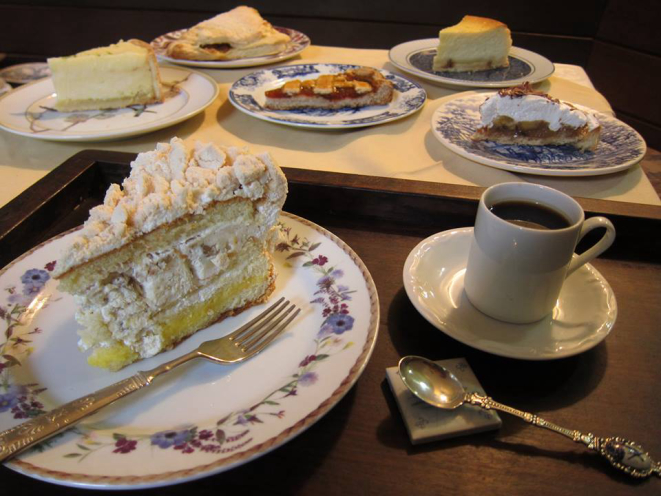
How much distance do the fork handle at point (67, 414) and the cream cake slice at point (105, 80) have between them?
139cm

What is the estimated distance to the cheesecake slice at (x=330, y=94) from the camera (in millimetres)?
1810

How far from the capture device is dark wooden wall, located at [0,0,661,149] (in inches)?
132

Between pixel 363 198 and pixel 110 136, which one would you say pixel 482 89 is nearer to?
pixel 363 198

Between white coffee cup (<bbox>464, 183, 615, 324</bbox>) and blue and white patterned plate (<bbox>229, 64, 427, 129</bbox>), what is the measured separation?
86 cm

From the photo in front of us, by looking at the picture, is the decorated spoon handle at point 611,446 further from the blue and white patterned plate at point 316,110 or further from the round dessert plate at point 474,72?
the round dessert plate at point 474,72

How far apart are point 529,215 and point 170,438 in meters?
0.73

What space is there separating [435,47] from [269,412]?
2.18m

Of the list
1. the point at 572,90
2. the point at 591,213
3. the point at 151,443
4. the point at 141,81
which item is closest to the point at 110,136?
the point at 141,81

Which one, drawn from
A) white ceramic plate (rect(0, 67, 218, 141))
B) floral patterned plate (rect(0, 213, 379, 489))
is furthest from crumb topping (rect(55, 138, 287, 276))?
white ceramic plate (rect(0, 67, 218, 141))

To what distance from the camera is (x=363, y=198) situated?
119cm

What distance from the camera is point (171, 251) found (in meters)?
0.88

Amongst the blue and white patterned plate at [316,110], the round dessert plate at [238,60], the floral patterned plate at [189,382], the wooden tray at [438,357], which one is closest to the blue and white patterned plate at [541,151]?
the blue and white patterned plate at [316,110]

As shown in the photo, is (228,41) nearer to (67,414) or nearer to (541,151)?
(541,151)

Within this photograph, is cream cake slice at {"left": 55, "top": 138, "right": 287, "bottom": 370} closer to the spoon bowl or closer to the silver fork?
the silver fork
